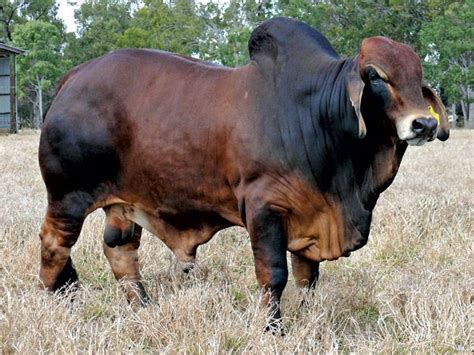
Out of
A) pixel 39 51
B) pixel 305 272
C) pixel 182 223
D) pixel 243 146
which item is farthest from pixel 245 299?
pixel 39 51

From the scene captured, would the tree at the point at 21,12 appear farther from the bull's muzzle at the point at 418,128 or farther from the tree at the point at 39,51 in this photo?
the bull's muzzle at the point at 418,128

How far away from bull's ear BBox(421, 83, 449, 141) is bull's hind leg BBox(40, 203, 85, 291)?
A: 1832 mm

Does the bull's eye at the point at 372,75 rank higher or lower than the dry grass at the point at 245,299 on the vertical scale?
higher

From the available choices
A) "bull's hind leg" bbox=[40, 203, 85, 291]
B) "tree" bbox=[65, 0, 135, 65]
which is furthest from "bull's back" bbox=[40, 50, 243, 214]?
"tree" bbox=[65, 0, 135, 65]

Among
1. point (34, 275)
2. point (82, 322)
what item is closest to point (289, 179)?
point (82, 322)

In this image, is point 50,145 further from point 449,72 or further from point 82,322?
point 449,72

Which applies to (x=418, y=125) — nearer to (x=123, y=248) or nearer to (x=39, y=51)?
(x=123, y=248)

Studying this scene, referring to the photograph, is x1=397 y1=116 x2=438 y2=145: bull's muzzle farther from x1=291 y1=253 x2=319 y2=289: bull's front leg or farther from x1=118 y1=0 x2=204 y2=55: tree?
x1=118 y1=0 x2=204 y2=55: tree

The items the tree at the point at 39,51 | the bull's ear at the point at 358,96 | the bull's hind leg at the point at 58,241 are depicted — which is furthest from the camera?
the tree at the point at 39,51

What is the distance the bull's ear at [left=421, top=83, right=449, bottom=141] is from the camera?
294 centimetres

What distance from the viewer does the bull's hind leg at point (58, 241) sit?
12.5 feet

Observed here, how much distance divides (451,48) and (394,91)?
29294 mm

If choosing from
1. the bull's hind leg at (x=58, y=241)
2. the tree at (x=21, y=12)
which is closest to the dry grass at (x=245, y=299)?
the bull's hind leg at (x=58, y=241)

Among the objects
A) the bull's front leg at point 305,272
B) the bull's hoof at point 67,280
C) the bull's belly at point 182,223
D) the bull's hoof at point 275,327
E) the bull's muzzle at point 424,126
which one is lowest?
the bull's hoof at point 67,280
